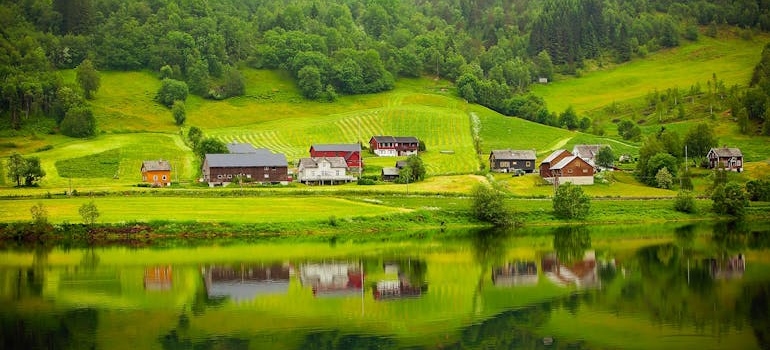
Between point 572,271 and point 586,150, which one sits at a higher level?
point 586,150

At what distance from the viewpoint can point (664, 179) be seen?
87.0 m

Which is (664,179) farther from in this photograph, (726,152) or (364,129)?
(364,129)

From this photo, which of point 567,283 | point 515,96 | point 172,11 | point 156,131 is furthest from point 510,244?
point 172,11

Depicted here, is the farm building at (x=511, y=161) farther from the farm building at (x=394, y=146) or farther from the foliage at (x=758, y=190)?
the foliage at (x=758, y=190)

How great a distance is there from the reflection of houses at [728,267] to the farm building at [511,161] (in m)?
45.1

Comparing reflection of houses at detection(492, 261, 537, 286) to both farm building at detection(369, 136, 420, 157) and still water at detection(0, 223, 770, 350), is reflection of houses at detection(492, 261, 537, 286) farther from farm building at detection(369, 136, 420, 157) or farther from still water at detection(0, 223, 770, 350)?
farm building at detection(369, 136, 420, 157)

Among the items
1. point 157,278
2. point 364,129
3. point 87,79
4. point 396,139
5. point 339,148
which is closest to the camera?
point 157,278

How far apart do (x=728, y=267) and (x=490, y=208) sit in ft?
79.2

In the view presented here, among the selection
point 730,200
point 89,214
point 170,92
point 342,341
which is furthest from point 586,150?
point 342,341

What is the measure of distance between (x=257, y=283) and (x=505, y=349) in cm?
1840

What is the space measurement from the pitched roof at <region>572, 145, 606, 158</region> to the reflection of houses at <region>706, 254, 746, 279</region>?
48.7 m

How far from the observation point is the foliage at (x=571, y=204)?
74.6 meters

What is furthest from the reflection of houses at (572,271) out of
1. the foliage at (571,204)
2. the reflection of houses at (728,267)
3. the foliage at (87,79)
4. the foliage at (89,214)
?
the foliage at (87,79)

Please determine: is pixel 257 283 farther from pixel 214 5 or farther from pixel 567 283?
pixel 214 5
